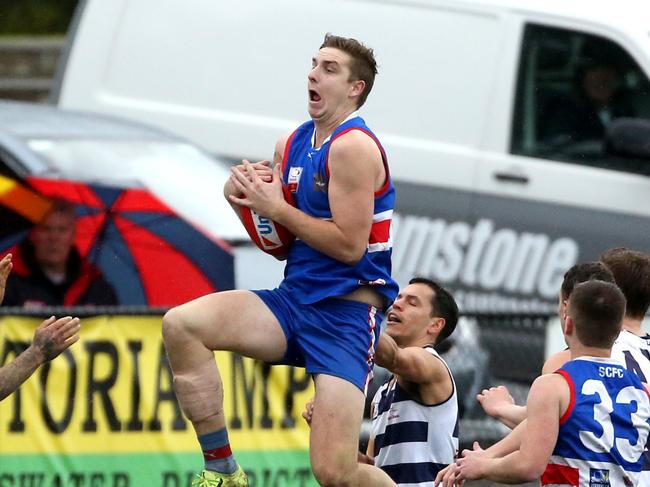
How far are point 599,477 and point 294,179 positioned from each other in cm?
165

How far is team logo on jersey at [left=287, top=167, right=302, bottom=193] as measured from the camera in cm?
648

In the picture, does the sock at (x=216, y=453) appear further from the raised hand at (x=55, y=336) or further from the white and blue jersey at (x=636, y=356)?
the white and blue jersey at (x=636, y=356)

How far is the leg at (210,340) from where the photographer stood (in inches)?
249

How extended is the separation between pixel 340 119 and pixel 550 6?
4862 mm

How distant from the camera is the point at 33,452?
8.32 metres

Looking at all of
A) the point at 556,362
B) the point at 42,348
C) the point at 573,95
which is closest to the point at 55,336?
the point at 42,348

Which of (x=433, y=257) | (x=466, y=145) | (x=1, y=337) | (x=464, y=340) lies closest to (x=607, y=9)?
(x=466, y=145)

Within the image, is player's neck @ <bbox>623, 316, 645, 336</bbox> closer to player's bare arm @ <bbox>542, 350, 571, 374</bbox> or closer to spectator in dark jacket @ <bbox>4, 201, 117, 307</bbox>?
player's bare arm @ <bbox>542, 350, 571, 374</bbox>

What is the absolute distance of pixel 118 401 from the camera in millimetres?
8445

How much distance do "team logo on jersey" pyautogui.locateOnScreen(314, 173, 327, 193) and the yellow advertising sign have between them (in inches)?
92.1

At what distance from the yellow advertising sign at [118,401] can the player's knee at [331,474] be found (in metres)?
2.23

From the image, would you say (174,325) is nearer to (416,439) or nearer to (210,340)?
(210,340)

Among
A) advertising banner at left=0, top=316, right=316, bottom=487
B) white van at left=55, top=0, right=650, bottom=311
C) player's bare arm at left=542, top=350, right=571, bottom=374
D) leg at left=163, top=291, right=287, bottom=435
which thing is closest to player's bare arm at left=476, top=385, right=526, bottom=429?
player's bare arm at left=542, top=350, right=571, bottom=374

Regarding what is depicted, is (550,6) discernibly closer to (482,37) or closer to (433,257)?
(482,37)
